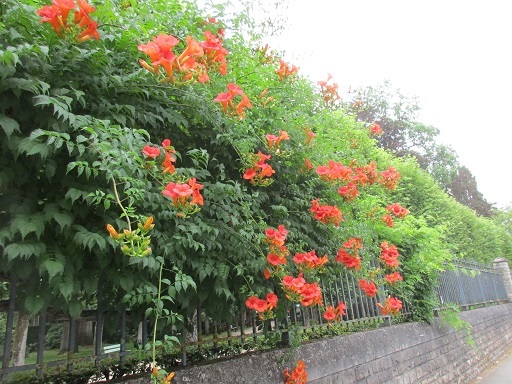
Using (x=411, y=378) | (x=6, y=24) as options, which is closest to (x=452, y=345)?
(x=411, y=378)

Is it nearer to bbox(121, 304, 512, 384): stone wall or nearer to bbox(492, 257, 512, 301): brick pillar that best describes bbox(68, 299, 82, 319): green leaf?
bbox(121, 304, 512, 384): stone wall

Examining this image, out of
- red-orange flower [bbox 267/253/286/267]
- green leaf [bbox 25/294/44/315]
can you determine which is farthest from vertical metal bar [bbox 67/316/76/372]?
red-orange flower [bbox 267/253/286/267]

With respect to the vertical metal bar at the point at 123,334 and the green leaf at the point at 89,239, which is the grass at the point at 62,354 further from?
the green leaf at the point at 89,239

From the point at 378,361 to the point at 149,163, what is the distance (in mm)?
4016

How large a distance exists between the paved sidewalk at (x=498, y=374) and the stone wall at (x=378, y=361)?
0.15 m

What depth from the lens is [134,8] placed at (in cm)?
227

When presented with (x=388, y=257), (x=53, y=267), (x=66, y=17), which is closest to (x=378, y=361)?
(x=388, y=257)

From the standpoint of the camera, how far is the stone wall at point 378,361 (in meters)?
2.68

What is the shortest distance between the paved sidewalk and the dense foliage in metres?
6.01

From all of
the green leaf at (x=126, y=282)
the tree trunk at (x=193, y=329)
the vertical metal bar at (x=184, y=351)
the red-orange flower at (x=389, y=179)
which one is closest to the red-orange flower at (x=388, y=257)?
the red-orange flower at (x=389, y=179)

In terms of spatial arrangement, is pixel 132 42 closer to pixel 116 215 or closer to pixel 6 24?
pixel 6 24

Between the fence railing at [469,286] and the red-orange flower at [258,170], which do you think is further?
the fence railing at [469,286]

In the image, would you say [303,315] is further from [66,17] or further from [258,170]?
[66,17]

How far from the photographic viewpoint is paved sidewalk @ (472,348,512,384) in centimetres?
712
